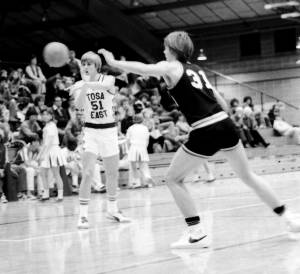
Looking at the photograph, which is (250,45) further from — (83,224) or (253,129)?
(83,224)

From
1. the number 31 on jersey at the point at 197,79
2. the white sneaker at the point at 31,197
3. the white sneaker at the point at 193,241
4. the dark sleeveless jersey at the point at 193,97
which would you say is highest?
the number 31 on jersey at the point at 197,79

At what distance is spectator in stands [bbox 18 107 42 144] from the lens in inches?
658

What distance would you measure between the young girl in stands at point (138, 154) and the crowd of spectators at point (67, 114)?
834mm

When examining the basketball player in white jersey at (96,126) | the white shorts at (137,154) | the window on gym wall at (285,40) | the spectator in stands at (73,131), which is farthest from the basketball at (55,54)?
the window on gym wall at (285,40)

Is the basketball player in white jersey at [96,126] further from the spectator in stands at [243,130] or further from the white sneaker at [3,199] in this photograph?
the spectator in stands at [243,130]

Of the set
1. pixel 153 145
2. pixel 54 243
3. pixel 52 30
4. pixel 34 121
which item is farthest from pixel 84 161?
pixel 52 30

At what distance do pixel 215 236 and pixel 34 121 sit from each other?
11.2 m

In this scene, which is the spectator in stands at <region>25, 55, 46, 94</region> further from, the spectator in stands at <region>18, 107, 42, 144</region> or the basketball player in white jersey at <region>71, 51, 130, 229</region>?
the basketball player in white jersey at <region>71, 51, 130, 229</region>

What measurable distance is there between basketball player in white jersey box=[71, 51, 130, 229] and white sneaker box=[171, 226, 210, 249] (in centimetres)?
255

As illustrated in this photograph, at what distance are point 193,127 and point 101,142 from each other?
2709 mm

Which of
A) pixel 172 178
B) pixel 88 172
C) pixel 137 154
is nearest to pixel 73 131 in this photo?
pixel 137 154

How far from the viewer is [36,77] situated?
73.6ft

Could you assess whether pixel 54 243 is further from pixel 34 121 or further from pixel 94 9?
pixel 94 9

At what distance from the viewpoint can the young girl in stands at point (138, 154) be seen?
59.0 feet
